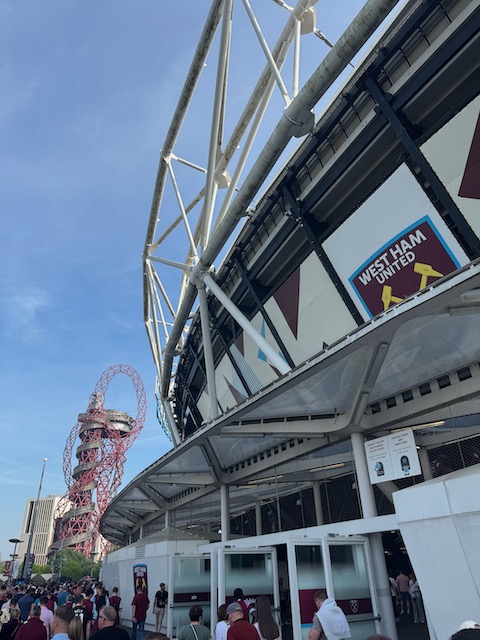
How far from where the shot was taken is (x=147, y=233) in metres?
25.6

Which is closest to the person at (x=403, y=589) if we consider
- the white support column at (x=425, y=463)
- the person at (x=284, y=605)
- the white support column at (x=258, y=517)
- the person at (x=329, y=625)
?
the person at (x=284, y=605)

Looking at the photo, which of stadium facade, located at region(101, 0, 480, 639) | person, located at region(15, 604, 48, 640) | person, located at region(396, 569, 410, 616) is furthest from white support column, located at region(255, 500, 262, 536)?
person, located at region(15, 604, 48, 640)

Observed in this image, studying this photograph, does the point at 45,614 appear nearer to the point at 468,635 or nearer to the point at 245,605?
the point at 245,605

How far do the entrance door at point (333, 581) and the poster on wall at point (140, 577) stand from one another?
1080 centimetres


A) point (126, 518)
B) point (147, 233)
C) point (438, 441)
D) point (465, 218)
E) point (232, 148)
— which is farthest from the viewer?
point (126, 518)

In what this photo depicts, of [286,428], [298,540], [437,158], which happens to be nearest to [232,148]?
[437,158]

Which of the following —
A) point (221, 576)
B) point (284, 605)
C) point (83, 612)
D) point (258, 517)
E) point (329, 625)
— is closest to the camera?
point (329, 625)

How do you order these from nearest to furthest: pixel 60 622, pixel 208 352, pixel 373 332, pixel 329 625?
1. pixel 60 622
2. pixel 329 625
3. pixel 373 332
4. pixel 208 352

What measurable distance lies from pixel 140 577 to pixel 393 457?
1266 centimetres

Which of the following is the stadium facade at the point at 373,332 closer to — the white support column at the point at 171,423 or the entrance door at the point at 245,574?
the entrance door at the point at 245,574

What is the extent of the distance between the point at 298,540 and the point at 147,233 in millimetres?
19562

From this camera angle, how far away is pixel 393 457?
36.9 feet

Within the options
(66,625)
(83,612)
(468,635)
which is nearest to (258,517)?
(83,612)

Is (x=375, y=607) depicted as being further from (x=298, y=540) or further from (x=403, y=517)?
(x=403, y=517)
